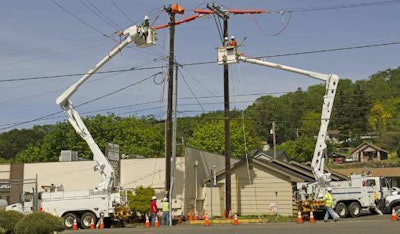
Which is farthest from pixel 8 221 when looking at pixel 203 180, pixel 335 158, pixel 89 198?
pixel 335 158

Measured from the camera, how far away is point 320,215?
32.3 metres

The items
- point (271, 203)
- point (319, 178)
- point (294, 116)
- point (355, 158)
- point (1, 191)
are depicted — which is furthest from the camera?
point (294, 116)

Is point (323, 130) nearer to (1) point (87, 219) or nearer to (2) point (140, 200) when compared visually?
(2) point (140, 200)

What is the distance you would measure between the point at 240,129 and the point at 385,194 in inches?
2191

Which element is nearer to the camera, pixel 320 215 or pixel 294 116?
pixel 320 215

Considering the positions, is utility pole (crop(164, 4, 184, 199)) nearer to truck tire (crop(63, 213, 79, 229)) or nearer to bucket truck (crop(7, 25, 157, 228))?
bucket truck (crop(7, 25, 157, 228))

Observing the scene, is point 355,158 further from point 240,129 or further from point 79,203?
point 79,203

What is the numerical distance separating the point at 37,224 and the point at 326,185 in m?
17.3

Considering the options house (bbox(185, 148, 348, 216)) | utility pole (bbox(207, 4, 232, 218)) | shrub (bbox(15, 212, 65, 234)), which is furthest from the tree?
shrub (bbox(15, 212, 65, 234))

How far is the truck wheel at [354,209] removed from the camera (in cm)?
3244

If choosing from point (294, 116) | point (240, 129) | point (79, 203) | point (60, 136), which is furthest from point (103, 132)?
point (294, 116)

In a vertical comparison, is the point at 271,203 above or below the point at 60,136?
below

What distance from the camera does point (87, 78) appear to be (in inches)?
1212

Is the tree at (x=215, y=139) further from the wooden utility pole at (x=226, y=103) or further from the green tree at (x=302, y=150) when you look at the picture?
the wooden utility pole at (x=226, y=103)
